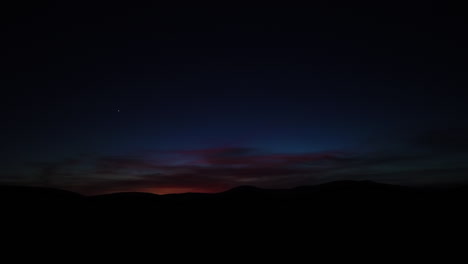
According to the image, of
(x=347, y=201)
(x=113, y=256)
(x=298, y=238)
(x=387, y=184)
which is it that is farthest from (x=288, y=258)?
(x=387, y=184)

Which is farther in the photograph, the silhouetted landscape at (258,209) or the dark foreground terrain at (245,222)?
the silhouetted landscape at (258,209)

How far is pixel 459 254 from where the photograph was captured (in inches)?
559

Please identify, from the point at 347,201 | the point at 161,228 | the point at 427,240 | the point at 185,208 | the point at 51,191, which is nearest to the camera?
the point at 427,240

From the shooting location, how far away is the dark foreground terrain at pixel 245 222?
55.6 ft

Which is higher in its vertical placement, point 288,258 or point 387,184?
point 387,184

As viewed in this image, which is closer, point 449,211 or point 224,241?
point 224,241

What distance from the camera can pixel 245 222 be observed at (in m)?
21.4

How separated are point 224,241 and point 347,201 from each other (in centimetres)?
1657

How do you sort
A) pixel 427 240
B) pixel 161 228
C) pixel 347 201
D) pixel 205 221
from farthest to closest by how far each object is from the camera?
pixel 347 201, pixel 205 221, pixel 161 228, pixel 427 240

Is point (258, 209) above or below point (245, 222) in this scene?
above

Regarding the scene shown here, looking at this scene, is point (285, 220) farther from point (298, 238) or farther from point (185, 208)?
point (185, 208)

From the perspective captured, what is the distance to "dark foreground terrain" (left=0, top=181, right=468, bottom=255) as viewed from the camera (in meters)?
16.9

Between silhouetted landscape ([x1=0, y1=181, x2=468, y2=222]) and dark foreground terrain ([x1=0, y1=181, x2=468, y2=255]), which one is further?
silhouetted landscape ([x1=0, y1=181, x2=468, y2=222])

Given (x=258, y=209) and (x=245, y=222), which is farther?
(x=258, y=209)
